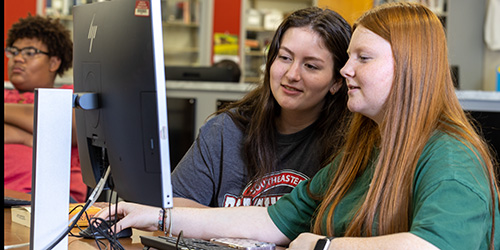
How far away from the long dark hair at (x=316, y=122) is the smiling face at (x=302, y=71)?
0.02 meters

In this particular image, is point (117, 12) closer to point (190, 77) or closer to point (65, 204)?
point (65, 204)

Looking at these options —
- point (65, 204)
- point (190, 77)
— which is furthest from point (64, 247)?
point (190, 77)

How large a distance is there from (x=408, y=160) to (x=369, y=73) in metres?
0.18

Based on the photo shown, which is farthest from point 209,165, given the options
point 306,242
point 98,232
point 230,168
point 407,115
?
point 407,115

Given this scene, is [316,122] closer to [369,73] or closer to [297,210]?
[297,210]

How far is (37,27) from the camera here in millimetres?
2830

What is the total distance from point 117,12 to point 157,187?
1.03 feet

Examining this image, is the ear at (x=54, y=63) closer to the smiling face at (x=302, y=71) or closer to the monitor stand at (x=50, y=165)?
the smiling face at (x=302, y=71)

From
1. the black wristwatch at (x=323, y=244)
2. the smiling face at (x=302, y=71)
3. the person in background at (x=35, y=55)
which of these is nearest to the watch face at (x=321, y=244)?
the black wristwatch at (x=323, y=244)

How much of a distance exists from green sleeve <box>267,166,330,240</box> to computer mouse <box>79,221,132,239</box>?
335 millimetres

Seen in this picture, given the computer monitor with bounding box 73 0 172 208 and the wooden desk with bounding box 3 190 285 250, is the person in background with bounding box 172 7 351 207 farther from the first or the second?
the computer monitor with bounding box 73 0 172 208

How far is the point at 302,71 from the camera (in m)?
1.73

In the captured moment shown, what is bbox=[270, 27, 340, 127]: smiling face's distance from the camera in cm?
173

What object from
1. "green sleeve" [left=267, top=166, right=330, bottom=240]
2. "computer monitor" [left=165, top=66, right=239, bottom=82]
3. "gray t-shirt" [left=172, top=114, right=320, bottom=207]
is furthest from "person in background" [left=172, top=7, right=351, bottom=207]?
"computer monitor" [left=165, top=66, right=239, bottom=82]
